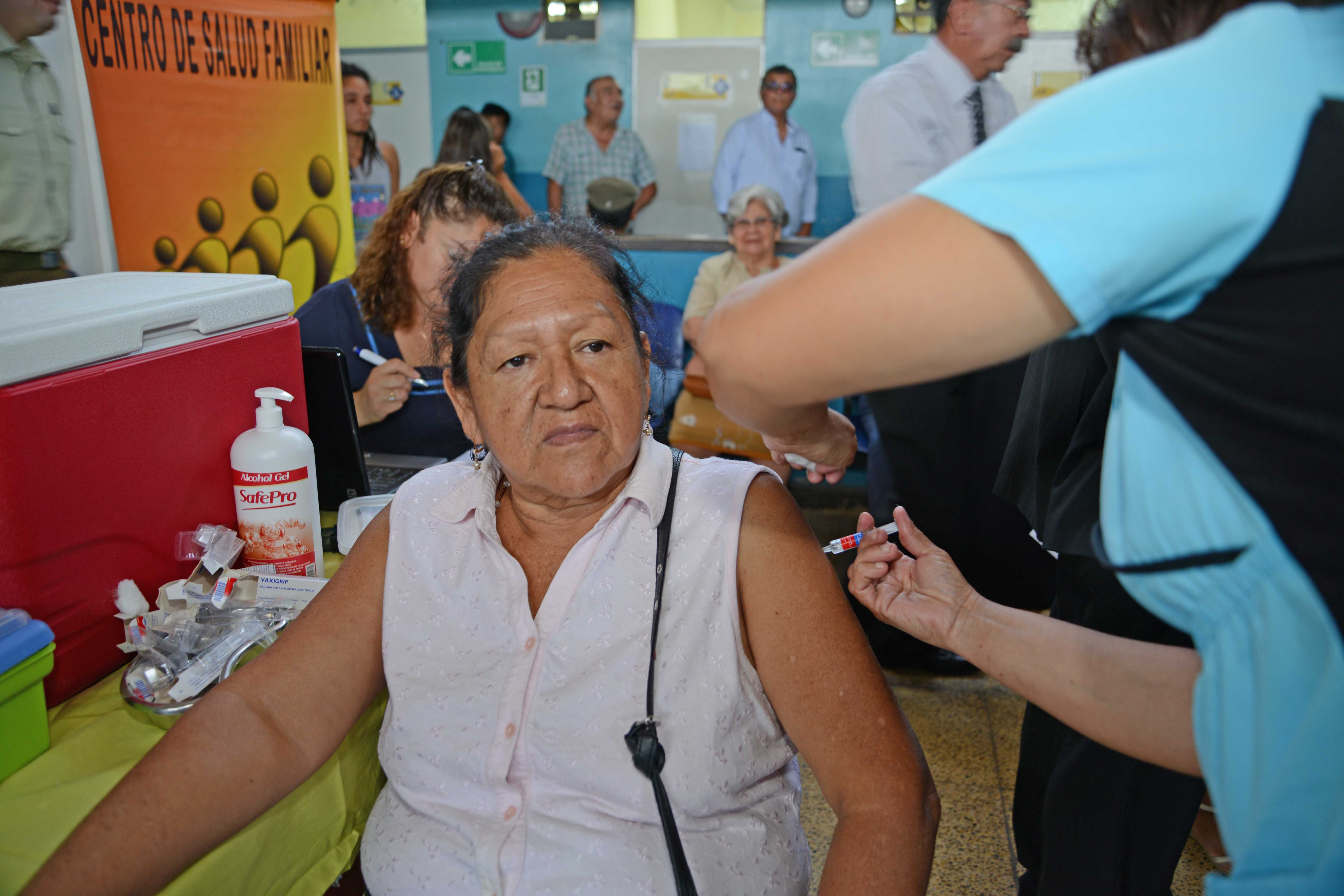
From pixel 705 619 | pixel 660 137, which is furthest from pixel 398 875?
pixel 660 137

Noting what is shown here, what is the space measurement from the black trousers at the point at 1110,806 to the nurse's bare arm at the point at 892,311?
102 cm

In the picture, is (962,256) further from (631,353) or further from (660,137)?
(660,137)

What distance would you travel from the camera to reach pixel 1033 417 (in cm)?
165

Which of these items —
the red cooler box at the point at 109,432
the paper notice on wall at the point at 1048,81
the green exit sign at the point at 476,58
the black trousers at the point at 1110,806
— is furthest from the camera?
the green exit sign at the point at 476,58

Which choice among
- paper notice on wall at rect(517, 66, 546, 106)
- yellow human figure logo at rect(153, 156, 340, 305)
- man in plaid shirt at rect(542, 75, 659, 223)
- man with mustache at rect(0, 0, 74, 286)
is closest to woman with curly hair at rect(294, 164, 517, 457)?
yellow human figure logo at rect(153, 156, 340, 305)

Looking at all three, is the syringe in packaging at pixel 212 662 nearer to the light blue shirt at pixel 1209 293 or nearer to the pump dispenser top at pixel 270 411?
the pump dispenser top at pixel 270 411


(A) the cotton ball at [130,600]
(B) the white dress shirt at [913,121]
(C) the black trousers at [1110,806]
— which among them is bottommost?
(C) the black trousers at [1110,806]

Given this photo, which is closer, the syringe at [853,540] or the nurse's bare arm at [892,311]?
the nurse's bare arm at [892,311]

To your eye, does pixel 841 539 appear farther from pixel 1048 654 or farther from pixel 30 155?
pixel 30 155

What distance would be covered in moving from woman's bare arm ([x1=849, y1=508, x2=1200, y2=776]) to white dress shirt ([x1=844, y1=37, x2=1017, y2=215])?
2.72 m

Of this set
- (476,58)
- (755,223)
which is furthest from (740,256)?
(476,58)

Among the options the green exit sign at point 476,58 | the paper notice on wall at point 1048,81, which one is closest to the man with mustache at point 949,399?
the paper notice on wall at point 1048,81

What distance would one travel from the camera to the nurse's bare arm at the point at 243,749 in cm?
108

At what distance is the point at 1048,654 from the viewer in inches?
44.1
